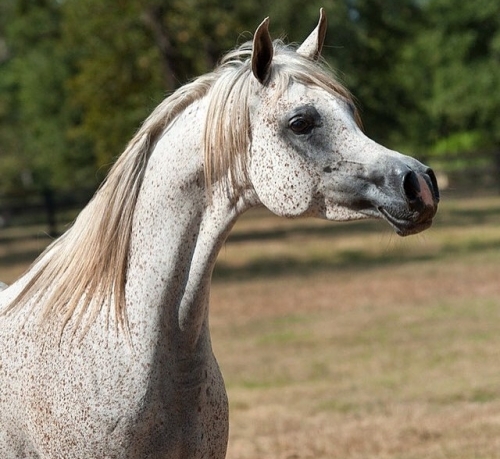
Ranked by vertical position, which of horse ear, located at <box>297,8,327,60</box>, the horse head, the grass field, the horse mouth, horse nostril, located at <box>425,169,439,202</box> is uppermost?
horse ear, located at <box>297,8,327,60</box>

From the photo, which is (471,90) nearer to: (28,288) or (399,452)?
(399,452)

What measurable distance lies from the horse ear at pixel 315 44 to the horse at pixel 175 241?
0.04ft

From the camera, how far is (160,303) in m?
2.71

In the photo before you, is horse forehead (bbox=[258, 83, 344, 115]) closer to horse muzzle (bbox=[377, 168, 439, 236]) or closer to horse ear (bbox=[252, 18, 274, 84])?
horse ear (bbox=[252, 18, 274, 84])

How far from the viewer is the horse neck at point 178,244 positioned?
8.91 feet

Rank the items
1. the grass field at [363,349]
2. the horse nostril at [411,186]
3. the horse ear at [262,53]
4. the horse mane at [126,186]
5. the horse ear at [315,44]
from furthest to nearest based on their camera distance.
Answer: the grass field at [363,349]
the horse ear at [315,44]
the horse mane at [126,186]
the horse ear at [262,53]
the horse nostril at [411,186]

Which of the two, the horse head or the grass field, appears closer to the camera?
the horse head

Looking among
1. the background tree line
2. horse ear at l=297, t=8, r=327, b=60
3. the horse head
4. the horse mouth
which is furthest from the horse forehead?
the background tree line

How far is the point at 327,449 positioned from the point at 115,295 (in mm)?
3576

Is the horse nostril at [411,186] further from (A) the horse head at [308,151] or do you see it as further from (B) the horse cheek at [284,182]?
(B) the horse cheek at [284,182]

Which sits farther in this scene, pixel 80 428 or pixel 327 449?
pixel 327 449

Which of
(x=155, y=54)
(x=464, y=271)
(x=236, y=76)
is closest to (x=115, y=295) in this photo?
(x=236, y=76)

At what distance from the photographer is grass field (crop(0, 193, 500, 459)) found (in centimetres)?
627

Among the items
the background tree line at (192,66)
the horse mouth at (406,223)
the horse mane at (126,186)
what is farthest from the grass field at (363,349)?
the background tree line at (192,66)
